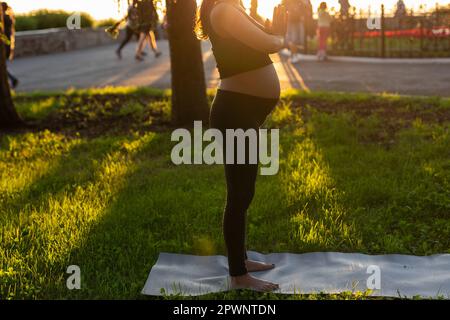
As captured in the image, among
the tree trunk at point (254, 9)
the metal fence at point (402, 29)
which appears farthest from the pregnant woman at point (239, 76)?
the metal fence at point (402, 29)

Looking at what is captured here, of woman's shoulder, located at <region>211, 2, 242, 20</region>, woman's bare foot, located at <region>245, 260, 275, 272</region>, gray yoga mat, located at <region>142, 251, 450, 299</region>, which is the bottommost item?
gray yoga mat, located at <region>142, 251, 450, 299</region>

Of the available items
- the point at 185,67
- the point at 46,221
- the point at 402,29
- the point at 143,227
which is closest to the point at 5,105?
the point at 185,67

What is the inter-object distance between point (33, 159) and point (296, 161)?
343cm

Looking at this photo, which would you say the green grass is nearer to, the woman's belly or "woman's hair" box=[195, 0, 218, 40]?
the woman's belly

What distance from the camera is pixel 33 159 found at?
7785 millimetres

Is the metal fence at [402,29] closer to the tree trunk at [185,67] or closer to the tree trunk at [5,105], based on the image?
the tree trunk at [185,67]

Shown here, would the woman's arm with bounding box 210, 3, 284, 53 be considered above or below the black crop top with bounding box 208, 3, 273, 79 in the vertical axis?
above

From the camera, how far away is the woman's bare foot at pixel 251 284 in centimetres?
402

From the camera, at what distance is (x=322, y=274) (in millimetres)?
4309

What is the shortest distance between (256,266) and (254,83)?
1.45 metres

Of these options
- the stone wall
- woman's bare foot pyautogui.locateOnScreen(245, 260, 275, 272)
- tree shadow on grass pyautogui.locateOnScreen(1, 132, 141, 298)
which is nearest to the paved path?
the stone wall

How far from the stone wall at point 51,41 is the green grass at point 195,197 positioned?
1713 centimetres

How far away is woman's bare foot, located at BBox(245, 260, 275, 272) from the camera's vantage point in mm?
4387

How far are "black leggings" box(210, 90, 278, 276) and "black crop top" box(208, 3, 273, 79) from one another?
155mm
